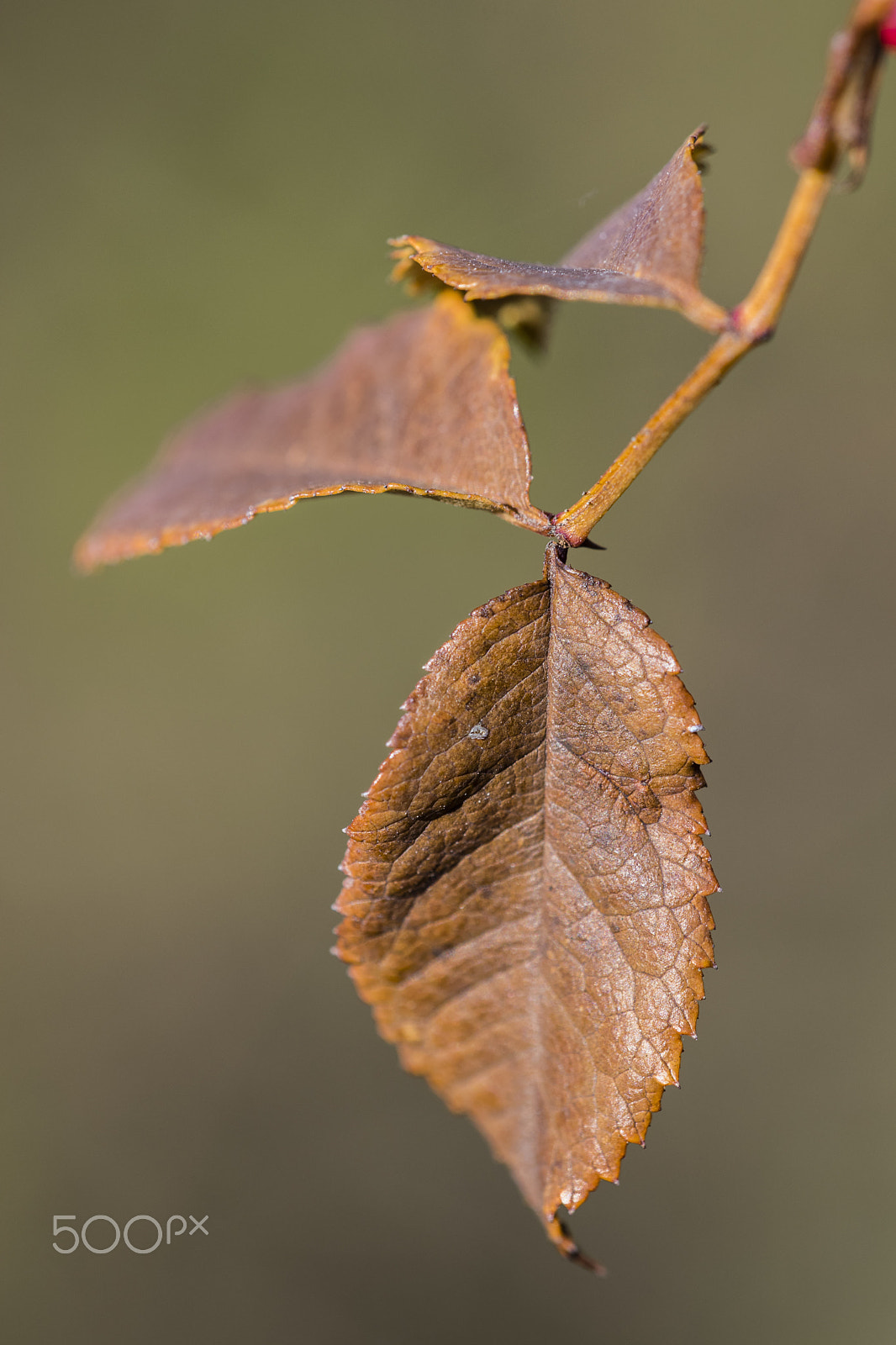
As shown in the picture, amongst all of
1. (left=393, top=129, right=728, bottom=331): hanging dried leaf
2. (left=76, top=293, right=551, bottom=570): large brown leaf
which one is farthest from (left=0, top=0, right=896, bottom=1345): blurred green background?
(left=393, top=129, right=728, bottom=331): hanging dried leaf

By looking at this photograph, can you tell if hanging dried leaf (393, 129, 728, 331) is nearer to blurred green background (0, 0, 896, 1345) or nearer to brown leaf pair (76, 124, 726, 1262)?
brown leaf pair (76, 124, 726, 1262)

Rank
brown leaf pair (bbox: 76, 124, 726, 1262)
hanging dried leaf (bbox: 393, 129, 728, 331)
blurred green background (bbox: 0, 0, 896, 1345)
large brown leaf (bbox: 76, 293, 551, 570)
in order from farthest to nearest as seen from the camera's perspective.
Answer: blurred green background (bbox: 0, 0, 896, 1345), large brown leaf (bbox: 76, 293, 551, 570), brown leaf pair (bbox: 76, 124, 726, 1262), hanging dried leaf (bbox: 393, 129, 728, 331)

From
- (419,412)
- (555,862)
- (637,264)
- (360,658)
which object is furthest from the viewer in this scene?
(360,658)

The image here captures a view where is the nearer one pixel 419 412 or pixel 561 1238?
pixel 561 1238

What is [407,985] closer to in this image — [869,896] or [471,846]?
[471,846]

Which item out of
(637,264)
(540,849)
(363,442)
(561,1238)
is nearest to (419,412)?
(363,442)

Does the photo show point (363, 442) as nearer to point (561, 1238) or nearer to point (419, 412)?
point (419, 412)
